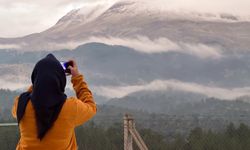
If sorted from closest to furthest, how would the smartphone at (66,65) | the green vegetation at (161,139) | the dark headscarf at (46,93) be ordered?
the dark headscarf at (46,93) < the smartphone at (66,65) < the green vegetation at (161,139)

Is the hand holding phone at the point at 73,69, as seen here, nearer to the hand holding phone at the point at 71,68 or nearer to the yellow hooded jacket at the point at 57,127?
the hand holding phone at the point at 71,68

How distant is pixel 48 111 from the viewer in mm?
2756

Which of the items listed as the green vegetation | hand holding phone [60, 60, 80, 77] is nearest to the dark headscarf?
hand holding phone [60, 60, 80, 77]

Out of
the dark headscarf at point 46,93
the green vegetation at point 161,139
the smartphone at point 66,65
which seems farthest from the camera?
the green vegetation at point 161,139

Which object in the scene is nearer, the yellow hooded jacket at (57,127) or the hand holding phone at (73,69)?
the yellow hooded jacket at (57,127)

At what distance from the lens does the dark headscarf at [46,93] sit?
274 cm

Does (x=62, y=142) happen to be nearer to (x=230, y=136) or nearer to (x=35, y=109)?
(x=35, y=109)

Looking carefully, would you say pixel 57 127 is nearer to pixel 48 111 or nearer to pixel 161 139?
pixel 48 111

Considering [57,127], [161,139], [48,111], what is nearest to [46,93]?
[48,111]

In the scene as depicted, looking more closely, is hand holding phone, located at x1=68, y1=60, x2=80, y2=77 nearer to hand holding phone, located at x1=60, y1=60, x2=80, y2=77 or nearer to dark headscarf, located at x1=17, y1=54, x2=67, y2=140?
hand holding phone, located at x1=60, y1=60, x2=80, y2=77

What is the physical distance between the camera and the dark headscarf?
274 cm

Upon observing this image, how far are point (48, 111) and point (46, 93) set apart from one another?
83 millimetres

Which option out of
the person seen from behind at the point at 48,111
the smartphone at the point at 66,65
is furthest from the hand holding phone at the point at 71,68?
the person seen from behind at the point at 48,111

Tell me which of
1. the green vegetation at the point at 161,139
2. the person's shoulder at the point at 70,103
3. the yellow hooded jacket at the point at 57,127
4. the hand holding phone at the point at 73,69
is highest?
the hand holding phone at the point at 73,69
